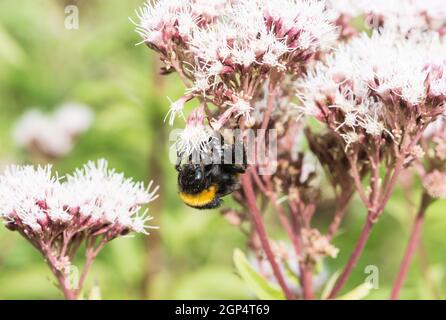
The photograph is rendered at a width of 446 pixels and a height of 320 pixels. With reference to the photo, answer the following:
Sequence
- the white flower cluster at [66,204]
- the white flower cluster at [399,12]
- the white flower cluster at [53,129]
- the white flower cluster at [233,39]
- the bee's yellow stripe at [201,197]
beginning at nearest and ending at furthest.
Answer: the white flower cluster at [233,39]
the white flower cluster at [66,204]
the bee's yellow stripe at [201,197]
the white flower cluster at [399,12]
the white flower cluster at [53,129]

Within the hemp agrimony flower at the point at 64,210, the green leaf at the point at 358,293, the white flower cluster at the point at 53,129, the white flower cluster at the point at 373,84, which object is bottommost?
the green leaf at the point at 358,293

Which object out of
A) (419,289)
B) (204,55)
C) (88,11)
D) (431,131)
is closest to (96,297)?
(204,55)

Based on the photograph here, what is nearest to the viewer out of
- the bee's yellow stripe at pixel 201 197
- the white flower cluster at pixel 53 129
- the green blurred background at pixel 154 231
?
the bee's yellow stripe at pixel 201 197

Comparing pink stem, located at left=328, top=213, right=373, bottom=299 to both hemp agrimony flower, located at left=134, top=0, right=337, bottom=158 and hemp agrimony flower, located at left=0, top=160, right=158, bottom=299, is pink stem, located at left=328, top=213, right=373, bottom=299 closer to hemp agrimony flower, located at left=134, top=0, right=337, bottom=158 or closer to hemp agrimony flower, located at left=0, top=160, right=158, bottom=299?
hemp agrimony flower, located at left=134, top=0, right=337, bottom=158

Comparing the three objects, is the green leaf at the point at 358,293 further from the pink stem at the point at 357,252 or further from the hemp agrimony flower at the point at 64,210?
the hemp agrimony flower at the point at 64,210

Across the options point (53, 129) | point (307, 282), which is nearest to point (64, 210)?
point (307, 282)

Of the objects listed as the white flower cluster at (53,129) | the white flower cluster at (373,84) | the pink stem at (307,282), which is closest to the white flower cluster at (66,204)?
the pink stem at (307,282)

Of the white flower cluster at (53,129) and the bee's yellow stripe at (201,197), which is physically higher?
the white flower cluster at (53,129)

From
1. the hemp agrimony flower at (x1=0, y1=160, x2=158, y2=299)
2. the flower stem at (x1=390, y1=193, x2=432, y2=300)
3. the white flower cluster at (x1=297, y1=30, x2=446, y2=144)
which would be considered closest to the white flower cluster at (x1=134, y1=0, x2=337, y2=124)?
the white flower cluster at (x1=297, y1=30, x2=446, y2=144)
